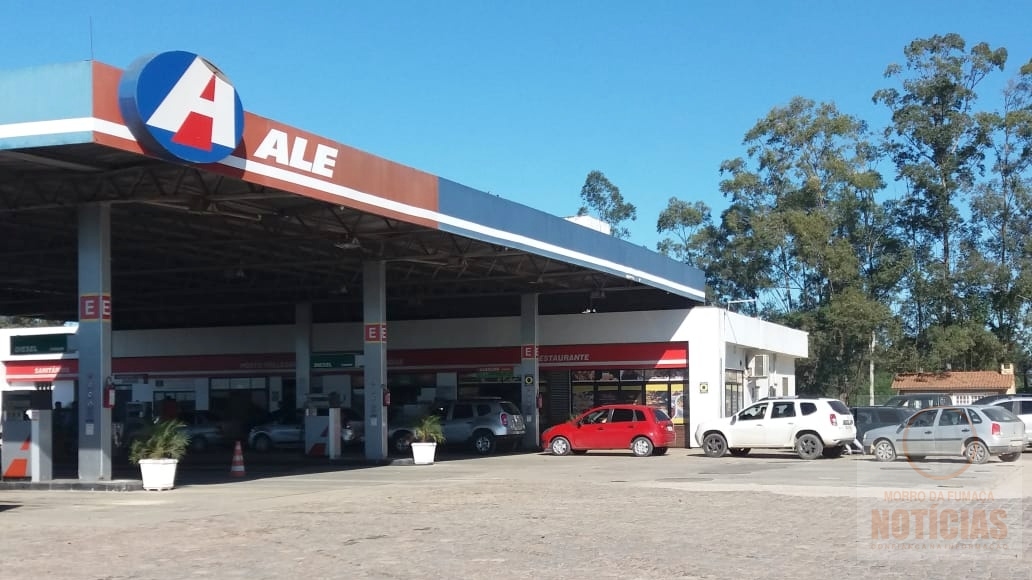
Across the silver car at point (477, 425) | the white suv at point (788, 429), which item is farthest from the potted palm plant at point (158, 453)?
the white suv at point (788, 429)

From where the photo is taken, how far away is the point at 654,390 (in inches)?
1483

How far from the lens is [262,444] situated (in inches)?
1508

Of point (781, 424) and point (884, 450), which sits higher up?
point (781, 424)

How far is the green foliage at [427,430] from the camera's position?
1119 inches

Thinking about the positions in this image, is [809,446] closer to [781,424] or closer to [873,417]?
[781,424]

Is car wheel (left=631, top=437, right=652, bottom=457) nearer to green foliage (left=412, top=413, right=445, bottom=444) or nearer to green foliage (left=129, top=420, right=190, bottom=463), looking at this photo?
green foliage (left=412, top=413, right=445, bottom=444)

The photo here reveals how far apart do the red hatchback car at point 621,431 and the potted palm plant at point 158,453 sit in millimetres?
14110

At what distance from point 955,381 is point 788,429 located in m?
33.0

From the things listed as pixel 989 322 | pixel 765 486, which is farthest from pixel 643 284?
pixel 989 322

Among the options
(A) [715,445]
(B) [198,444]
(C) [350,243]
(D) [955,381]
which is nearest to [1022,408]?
(A) [715,445]

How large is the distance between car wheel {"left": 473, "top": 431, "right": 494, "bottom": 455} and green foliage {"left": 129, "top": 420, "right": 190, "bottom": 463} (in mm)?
14407

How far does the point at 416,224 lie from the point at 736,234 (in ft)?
157

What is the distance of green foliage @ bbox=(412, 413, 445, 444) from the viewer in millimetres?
28423

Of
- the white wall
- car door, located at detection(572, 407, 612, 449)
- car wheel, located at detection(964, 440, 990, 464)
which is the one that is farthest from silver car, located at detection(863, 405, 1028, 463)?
the white wall
